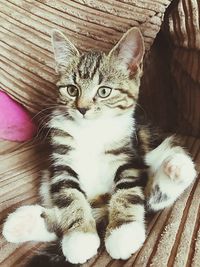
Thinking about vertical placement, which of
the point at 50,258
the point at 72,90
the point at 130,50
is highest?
the point at 130,50

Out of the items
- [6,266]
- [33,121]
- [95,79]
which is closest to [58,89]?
[95,79]

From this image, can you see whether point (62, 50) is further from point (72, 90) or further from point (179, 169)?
point (179, 169)

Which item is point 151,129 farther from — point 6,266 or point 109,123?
point 6,266

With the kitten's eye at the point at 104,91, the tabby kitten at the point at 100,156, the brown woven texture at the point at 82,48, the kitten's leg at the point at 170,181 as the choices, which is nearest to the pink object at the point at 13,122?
the brown woven texture at the point at 82,48

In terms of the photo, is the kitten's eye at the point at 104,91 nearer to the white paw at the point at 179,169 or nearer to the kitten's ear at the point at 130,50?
the kitten's ear at the point at 130,50

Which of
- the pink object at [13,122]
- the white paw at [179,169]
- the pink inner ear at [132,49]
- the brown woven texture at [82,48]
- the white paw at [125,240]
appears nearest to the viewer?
the white paw at [125,240]

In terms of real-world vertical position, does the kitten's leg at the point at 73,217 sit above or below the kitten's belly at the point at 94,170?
below

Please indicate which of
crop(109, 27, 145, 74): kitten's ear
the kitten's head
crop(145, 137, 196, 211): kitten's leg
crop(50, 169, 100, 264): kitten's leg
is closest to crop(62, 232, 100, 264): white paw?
crop(50, 169, 100, 264): kitten's leg

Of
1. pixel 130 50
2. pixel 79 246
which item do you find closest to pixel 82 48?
pixel 130 50
